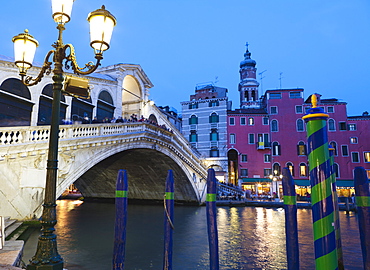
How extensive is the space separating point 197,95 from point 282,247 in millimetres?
24383

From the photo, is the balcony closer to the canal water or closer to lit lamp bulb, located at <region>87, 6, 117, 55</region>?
the canal water

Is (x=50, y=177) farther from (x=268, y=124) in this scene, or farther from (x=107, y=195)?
(x=268, y=124)

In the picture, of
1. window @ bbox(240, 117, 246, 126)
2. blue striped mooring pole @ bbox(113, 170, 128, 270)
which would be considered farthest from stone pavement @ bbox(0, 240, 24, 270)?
window @ bbox(240, 117, 246, 126)

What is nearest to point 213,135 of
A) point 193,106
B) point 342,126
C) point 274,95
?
point 193,106

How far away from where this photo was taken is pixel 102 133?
11203 millimetres

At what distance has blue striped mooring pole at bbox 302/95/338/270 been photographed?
227cm

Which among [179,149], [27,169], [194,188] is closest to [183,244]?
[27,169]

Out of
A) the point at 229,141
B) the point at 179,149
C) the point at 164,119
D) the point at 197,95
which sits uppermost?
the point at 197,95

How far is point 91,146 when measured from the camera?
A: 10.6 m

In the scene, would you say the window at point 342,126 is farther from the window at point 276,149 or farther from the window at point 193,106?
the window at point 193,106

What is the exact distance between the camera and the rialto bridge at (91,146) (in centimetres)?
827

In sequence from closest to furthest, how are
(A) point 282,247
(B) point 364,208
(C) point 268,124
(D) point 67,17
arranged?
(B) point 364,208 < (D) point 67,17 < (A) point 282,247 < (C) point 268,124

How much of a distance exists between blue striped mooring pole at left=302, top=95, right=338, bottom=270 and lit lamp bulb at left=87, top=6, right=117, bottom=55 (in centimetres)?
271

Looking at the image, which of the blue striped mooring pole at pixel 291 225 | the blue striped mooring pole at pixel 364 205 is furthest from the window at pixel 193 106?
the blue striped mooring pole at pixel 364 205
